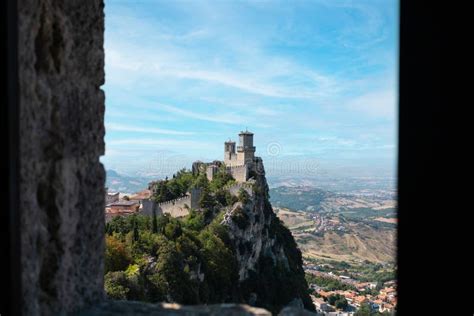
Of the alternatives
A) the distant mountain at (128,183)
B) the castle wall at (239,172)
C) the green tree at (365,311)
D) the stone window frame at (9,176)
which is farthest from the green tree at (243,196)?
the stone window frame at (9,176)

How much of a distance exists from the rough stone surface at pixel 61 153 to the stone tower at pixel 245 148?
43806 millimetres

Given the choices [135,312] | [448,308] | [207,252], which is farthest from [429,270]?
[207,252]

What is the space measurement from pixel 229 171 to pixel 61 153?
41.6m

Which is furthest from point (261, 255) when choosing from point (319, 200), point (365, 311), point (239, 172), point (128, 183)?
point (319, 200)

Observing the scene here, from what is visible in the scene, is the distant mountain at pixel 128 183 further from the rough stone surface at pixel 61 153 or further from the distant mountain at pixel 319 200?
the rough stone surface at pixel 61 153

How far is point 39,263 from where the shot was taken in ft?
5.35

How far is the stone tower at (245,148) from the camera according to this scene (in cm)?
4672

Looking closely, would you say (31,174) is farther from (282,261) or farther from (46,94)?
(282,261)

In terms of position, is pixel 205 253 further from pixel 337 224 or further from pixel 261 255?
pixel 337 224

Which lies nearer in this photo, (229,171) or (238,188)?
(238,188)

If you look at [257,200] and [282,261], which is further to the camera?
[282,261]

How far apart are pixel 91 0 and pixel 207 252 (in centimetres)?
2988

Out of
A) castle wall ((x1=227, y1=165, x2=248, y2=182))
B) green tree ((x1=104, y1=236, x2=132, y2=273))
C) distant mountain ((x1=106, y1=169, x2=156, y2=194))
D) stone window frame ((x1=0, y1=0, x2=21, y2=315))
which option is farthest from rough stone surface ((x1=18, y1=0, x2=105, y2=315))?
distant mountain ((x1=106, y1=169, x2=156, y2=194))

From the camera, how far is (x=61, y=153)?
5.71 ft
